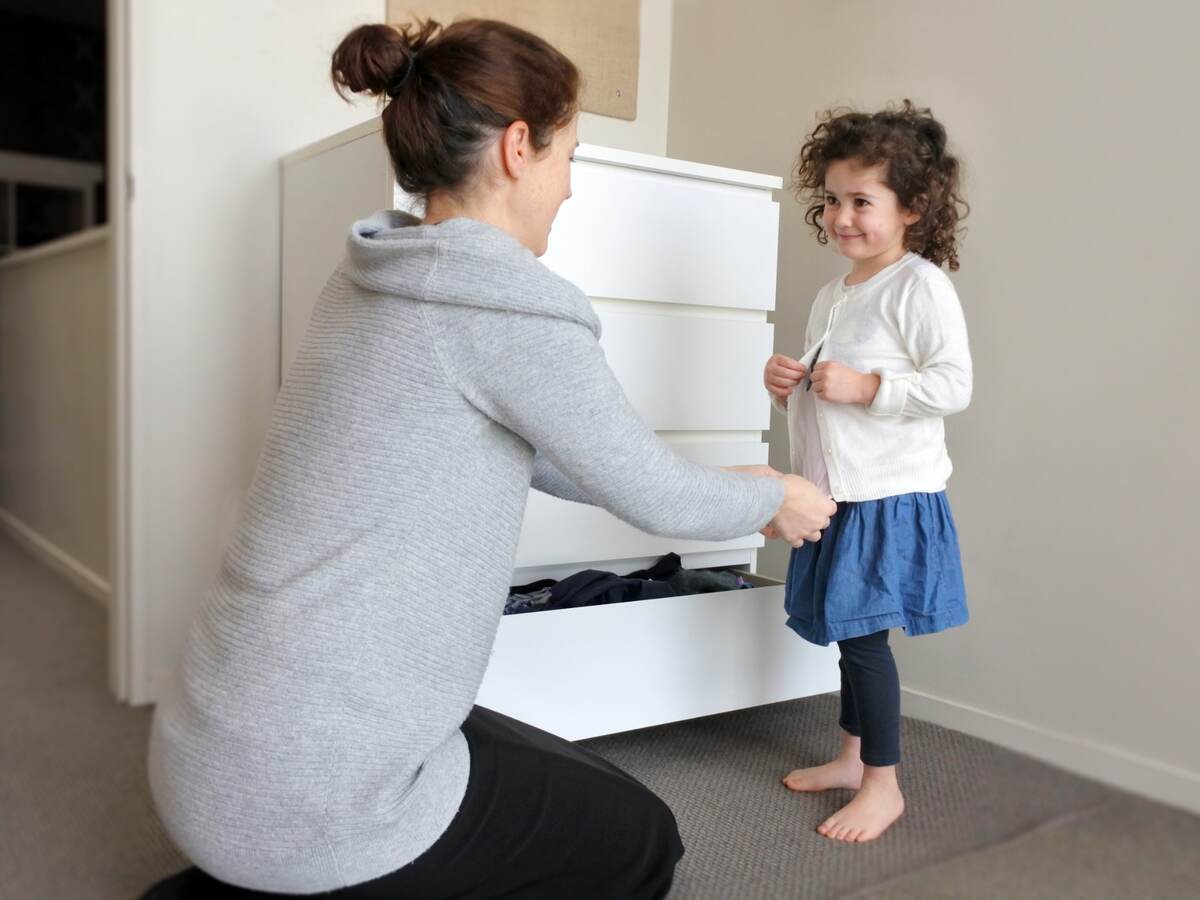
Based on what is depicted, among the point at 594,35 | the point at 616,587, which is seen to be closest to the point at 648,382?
the point at 616,587

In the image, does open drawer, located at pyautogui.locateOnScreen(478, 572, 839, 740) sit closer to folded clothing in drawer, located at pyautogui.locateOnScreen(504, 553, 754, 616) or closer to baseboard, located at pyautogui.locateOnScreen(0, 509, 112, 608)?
folded clothing in drawer, located at pyautogui.locateOnScreen(504, 553, 754, 616)

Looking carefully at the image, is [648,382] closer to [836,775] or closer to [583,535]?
[583,535]

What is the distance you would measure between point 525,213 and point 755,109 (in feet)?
4.43

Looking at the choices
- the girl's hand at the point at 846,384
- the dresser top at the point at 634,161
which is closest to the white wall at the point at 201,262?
the dresser top at the point at 634,161

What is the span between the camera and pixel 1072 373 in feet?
5.24

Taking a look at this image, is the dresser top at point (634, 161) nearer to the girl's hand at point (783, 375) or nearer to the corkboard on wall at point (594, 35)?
the girl's hand at point (783, 375)

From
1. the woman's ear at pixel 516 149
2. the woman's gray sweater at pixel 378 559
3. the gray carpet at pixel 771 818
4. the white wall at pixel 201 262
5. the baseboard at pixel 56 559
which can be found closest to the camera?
the woman's gray sweater at pixel 378 559

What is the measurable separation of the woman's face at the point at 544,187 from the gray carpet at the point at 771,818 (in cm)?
76

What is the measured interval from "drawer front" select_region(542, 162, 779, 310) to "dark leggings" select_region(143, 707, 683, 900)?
0.77m

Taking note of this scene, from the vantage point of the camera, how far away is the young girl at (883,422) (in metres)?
1.34

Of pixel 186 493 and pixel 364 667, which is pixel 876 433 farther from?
pixel 186 493

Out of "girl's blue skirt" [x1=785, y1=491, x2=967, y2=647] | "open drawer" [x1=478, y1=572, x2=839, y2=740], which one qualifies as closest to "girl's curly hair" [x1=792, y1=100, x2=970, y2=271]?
"girl's blue skirt" [x1=785, y1=491, x2=967, y2=647]

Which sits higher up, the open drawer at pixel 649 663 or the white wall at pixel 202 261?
the white wall at pixel 202 261

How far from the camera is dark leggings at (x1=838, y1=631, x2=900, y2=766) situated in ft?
4.54
